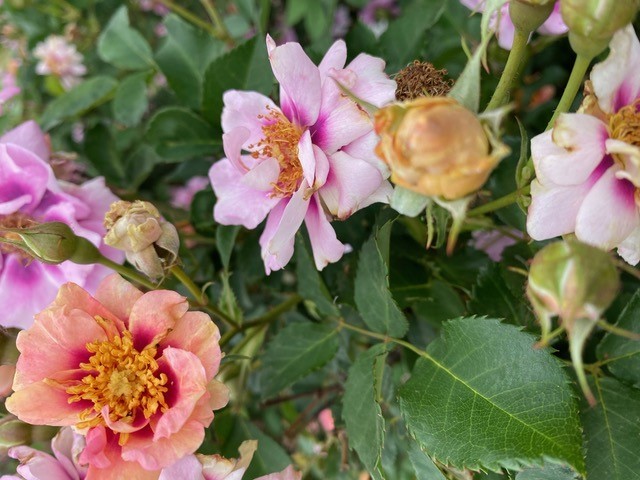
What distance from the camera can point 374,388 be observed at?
0.55 metres

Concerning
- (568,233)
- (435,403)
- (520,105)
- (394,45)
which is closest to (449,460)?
(435,403)

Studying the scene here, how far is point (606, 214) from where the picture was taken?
1.32 feet

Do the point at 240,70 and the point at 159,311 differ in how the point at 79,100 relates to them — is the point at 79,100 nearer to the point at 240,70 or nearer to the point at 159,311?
the point at 240,70

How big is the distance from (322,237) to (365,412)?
170mm

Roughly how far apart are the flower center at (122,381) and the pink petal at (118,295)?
0.07 ft

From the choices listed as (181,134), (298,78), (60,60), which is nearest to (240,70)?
(181,134)

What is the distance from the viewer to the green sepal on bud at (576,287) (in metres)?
0.33

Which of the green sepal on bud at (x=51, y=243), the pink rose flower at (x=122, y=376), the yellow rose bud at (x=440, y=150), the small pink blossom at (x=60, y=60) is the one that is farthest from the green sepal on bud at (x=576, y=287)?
the small pink blossom at (x=60, y=60)

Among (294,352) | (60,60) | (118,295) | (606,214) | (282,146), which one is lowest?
(60,60)

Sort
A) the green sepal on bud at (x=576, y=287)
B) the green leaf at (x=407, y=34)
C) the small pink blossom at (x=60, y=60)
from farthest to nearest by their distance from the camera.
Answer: the small pink blossom at (x=60, y=60)
the green leaf at (x=407, y=34)
the green sepal on bud at (x=576, y=287)

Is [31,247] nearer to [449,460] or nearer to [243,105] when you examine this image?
[243,105]

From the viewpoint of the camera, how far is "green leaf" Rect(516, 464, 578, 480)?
0.47 metres

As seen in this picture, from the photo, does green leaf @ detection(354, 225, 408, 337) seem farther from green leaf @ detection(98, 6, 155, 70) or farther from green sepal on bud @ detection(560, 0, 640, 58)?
green leaf @ detection(98, 6, 155, 70)

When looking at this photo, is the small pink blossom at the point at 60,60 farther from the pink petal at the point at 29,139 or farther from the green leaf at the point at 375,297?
the green leaf at the point at 375,297
